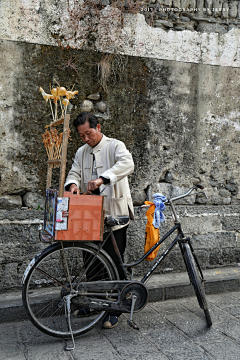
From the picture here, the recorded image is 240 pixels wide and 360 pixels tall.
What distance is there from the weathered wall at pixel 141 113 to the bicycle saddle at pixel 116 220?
45.3 inches

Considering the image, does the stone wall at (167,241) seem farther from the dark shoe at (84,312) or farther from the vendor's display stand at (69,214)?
the vendor's display stand at (69,214)

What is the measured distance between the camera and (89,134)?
3.09 metres

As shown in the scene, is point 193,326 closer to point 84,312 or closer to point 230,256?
point 84,312

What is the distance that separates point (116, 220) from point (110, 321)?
38.3 inches

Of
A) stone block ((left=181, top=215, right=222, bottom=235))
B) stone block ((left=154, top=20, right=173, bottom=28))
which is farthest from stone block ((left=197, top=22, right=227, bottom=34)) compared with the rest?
stone block ((left=181, top=215, right=222, bottom=235))

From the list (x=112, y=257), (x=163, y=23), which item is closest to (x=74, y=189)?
(x=112, y=257)

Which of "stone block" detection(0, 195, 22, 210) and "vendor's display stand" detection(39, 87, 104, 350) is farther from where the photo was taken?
"stone block" detection(0, 195, 22, 210)

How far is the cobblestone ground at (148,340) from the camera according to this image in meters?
2.72

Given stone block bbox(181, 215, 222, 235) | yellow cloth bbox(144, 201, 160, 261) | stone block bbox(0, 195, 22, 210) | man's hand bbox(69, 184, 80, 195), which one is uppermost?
man's hand bbox(69, 184, 80, 195)

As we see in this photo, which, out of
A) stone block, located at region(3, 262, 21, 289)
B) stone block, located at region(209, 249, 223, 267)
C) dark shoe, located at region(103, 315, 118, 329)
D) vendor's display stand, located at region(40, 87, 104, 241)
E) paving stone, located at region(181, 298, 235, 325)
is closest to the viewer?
vendor's display stand, located at region(40, 87, 104, 241)

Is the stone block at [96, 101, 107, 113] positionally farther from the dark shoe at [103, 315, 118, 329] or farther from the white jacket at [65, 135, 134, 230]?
the dark shoe at [103, 315, 118, 329]

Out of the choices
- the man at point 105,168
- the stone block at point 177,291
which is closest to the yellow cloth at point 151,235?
the man at point 105,168

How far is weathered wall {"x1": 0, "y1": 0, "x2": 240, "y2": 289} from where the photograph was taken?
12.3 feet

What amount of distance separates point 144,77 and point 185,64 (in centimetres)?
60
